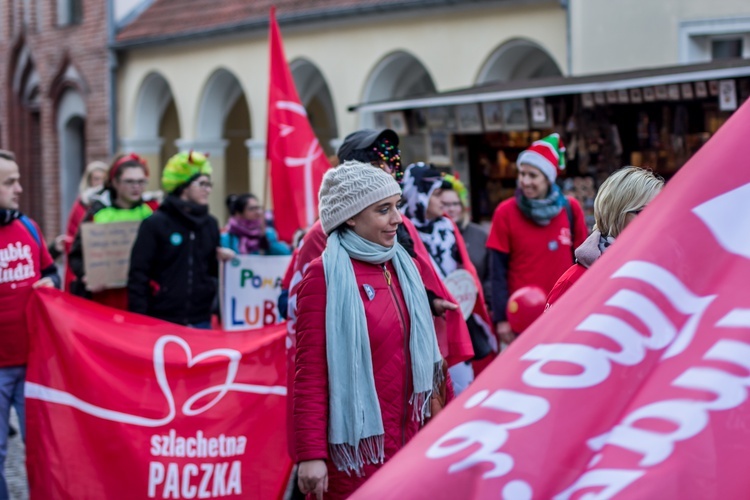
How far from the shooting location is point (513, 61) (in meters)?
16.4

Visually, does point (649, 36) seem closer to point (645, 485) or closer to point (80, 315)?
point (80, 315)

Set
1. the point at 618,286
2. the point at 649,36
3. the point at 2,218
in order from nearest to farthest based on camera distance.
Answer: the point at 618,286 → the point at 2,218 → the point at 649,36

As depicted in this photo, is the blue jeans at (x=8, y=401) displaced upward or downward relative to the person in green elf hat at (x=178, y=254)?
downward

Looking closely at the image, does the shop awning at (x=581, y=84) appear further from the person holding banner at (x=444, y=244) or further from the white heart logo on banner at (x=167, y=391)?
the white heart logo on banner at (x=167, y=391)

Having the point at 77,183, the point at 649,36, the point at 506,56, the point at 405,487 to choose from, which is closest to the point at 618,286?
the point at 405,487

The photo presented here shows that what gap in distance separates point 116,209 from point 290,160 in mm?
1816

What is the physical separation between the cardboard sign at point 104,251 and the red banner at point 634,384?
596 cm

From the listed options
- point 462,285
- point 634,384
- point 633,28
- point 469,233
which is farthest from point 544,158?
point 633,28

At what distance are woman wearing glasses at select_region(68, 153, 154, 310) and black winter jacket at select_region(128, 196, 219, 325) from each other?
0.73 metres

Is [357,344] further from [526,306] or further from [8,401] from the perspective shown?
[8,401]

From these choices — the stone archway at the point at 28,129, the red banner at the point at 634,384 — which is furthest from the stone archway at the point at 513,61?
the stone archway at the point at 28,129

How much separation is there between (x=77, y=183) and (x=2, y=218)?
2101cm

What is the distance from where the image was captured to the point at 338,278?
4035mm

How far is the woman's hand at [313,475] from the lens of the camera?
395 centimetres
